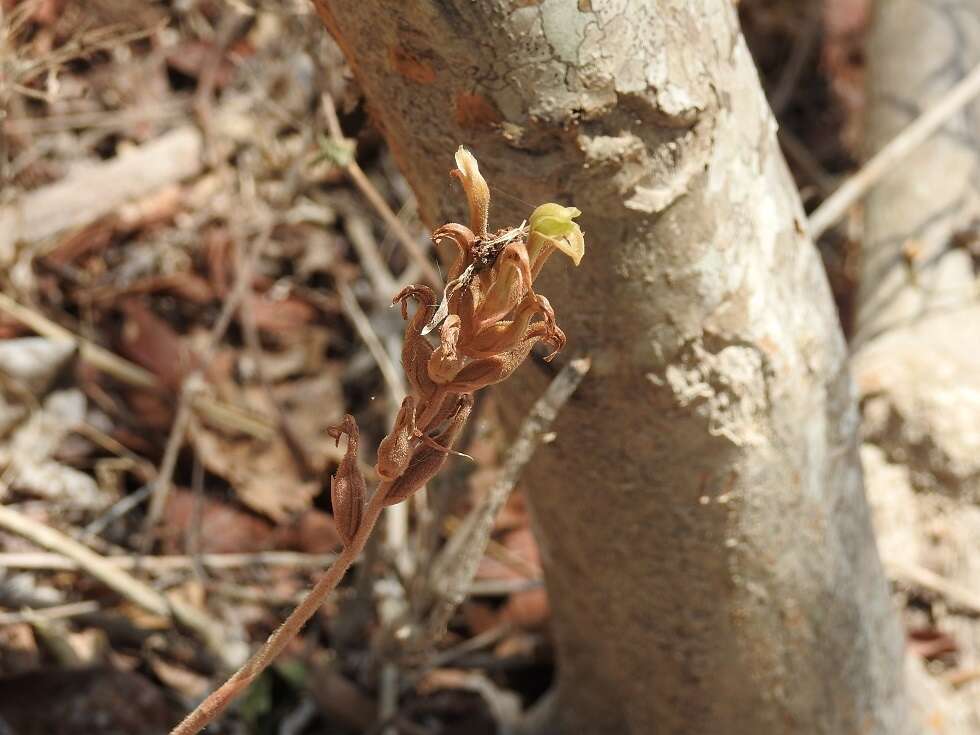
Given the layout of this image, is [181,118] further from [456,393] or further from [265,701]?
[456,393]

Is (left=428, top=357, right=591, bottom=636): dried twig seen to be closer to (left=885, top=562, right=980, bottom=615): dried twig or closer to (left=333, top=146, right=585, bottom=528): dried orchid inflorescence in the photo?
(left=333, top=146, right=585, bottom=528): dried orchid inflorescence

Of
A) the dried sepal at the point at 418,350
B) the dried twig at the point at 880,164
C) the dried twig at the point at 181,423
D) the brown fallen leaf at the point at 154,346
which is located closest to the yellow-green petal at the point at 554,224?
the dried sepal at the point at 418,350

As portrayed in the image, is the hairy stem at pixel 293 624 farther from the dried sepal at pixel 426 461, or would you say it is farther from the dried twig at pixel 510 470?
the dried twig at pixel 510 470

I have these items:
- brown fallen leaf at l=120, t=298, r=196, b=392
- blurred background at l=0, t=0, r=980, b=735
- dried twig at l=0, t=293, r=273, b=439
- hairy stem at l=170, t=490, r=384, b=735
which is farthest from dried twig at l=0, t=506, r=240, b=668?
hairy stem at l=170, t=490, r=384, b=735

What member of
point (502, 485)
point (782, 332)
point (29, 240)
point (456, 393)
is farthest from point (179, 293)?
point (456, 393)

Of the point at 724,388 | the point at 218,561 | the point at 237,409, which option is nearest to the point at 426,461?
the point at 724,388

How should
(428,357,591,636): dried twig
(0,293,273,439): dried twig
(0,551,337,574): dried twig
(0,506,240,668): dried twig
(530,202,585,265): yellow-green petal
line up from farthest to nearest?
(0,293,273,439): dried twig, (0,551,337,574): dried twig, (0,506,240,668): dried twig, (428,357,591,636): dried twig, (530,202,585,265): yellow-green petal

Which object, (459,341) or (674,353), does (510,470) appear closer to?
(674,353)
